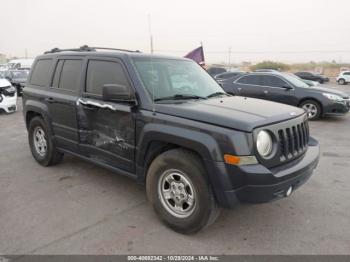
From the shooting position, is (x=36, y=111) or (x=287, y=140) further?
(x=36, y=111)

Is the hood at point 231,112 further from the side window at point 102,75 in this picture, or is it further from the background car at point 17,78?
the background car at point 17,78

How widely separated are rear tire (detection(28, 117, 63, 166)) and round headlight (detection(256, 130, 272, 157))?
343 cm

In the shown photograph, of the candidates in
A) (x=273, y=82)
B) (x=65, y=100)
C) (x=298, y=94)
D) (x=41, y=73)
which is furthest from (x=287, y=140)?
(x=273, y=82)

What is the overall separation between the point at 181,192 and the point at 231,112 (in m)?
0.98

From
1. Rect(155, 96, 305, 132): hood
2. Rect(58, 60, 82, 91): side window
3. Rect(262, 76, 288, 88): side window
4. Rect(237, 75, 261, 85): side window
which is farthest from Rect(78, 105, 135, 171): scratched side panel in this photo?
Rect(237, 75, 261, 85): side window

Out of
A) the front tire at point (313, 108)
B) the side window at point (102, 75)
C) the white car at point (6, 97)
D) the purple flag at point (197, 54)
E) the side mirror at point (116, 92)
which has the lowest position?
the front tire at point (313, 108)

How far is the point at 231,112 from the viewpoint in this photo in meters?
3.16

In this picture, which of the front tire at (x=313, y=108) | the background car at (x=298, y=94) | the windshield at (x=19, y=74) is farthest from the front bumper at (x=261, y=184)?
the windshield at (x=19, y=74)

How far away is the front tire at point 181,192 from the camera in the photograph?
3.05 metres

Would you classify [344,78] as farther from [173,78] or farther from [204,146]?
[204,146]

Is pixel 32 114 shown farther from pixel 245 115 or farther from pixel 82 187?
pixel 245 115

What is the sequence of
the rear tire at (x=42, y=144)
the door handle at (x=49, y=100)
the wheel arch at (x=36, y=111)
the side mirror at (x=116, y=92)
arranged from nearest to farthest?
the side mirror at (x=116, y=92) → the door handle at (x=49, y=100) → the wheel arch at (x=36, y=111) → the rear tire at (x=42, y=144)

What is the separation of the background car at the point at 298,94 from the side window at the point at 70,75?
7758 millimetres

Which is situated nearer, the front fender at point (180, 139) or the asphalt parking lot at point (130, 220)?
the front fender at point (180, 139)
